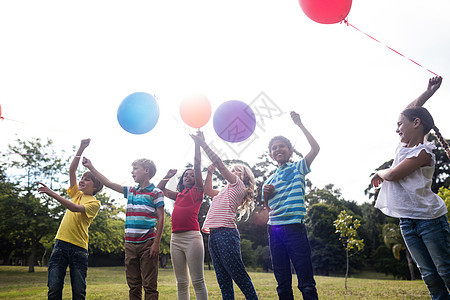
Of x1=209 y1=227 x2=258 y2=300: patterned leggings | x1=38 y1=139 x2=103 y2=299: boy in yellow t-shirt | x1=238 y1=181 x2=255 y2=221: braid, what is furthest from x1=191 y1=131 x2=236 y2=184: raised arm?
x1=38 y1=139 x2=103 y2=299: boy in yellow t-shirt

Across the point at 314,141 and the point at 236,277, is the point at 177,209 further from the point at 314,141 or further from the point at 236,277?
the point at 314,141

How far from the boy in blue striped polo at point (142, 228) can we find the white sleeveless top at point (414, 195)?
6.35ft

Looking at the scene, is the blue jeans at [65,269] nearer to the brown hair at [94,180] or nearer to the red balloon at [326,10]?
the brown hair at [94,180]

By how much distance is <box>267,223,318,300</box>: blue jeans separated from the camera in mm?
2338

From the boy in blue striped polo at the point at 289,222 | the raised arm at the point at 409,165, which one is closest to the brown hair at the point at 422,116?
the raised arm at the point at 409,165

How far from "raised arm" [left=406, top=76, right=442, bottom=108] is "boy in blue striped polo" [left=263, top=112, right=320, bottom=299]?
0.80 metres

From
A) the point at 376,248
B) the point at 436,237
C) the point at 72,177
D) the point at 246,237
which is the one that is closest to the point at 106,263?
the point at 246,237

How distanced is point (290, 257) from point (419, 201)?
0.99 m

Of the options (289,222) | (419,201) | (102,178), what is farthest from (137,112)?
(419,201)

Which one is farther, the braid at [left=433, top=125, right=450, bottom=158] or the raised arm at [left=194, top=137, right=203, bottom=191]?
the raised arm at [left=194, top=137, right=203, bottom=191]

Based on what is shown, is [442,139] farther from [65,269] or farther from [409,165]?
[65,269]

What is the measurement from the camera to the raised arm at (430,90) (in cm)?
233

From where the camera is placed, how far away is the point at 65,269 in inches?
116

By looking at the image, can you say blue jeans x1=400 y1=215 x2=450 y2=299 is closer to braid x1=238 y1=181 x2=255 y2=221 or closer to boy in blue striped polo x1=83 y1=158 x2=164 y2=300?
braid x1=238 y1=181 x2=255 y2=221
